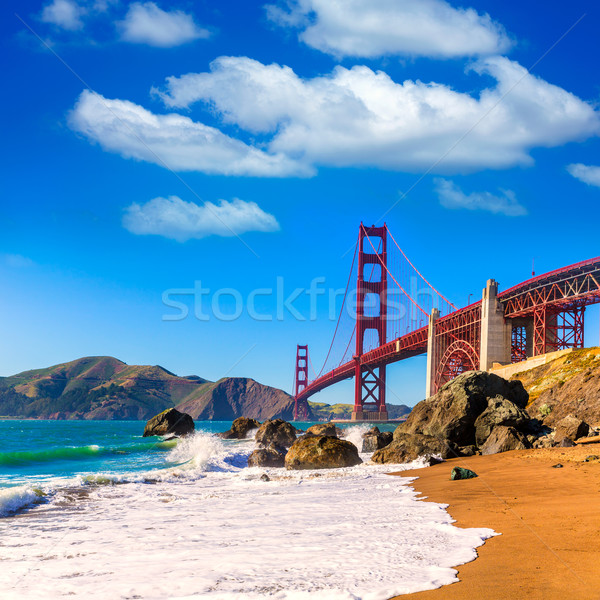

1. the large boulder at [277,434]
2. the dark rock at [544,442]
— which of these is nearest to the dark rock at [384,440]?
the large boulder at [277,434]

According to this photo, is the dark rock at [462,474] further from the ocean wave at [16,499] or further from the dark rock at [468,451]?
the ocean wave at [16,499]

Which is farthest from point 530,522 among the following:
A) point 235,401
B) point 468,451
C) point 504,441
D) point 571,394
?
point 235,401

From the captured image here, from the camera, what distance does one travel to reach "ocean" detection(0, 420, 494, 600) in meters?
4.82

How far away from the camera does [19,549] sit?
670cm

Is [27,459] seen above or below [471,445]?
below

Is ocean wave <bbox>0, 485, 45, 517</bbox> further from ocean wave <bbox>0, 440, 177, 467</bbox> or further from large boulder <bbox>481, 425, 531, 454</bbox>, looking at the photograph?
large boulder <bbox>481, 425, 531, 454</bbox>

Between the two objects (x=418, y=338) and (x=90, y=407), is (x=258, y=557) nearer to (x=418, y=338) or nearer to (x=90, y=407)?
(x=418, y=338)

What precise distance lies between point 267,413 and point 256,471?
525 ft

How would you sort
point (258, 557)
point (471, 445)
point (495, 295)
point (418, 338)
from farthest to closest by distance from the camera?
point (418, 338)
point (495, 295)
point (471, 445)
point (258, 557)

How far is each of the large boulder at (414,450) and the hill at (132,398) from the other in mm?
146266

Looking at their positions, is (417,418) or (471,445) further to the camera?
(417,418)

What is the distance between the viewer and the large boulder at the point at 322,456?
15.6 meters

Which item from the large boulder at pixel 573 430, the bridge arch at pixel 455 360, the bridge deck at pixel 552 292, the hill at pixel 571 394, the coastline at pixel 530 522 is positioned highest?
the bridge deck at pixel 552 292

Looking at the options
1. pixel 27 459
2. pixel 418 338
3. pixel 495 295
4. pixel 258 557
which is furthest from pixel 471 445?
pixel 418 338
